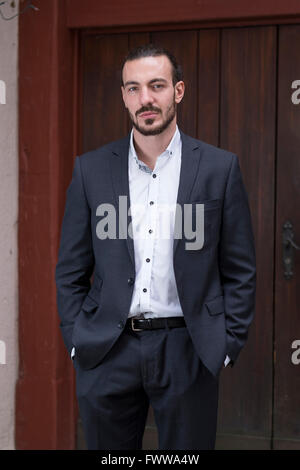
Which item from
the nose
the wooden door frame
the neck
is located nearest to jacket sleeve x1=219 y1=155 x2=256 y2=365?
the neck

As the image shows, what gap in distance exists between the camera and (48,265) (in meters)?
3.18

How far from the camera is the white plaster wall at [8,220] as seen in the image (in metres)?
3.15

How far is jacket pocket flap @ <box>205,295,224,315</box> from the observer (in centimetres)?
218

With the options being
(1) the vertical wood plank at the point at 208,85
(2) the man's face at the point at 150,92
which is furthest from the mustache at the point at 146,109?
(1) the vertical wood plank at the point at 208,85

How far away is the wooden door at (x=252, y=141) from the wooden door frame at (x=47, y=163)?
10 cm

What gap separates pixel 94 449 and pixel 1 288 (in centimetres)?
117

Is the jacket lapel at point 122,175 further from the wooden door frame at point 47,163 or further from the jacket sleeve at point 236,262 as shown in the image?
the wooden door frame at point 47,163

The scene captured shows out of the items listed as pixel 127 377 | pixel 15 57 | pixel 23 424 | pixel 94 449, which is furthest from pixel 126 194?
pixel 23 424

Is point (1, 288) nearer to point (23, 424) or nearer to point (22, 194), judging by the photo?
point (22, 194)

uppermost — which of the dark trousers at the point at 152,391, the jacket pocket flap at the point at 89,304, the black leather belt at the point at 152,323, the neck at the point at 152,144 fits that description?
the neck at the point at 152,144

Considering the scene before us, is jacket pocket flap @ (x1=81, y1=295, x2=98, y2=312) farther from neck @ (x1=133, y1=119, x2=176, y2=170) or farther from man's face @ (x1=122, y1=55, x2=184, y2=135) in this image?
man's face @ (x1=122, y1=55, x2=184, y2=135)

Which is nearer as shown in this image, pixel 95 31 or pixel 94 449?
pixel 94 449

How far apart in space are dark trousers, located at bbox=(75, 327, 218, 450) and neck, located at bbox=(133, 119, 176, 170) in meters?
0.60

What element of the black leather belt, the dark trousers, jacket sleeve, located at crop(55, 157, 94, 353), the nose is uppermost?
the nose
